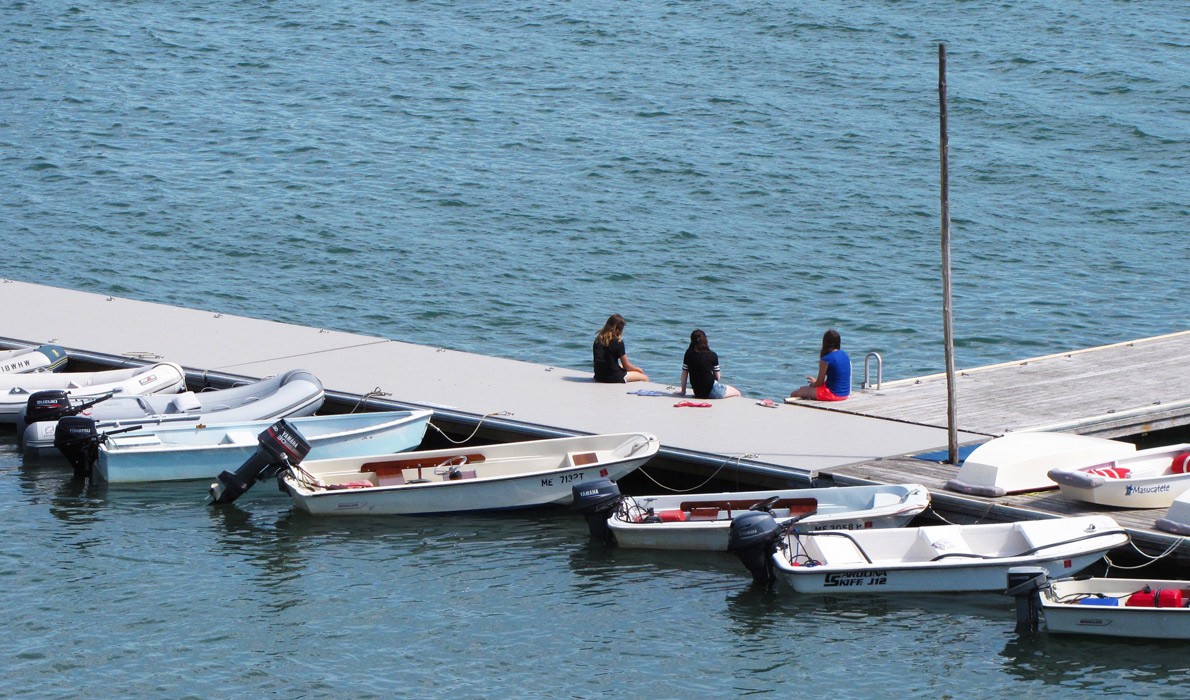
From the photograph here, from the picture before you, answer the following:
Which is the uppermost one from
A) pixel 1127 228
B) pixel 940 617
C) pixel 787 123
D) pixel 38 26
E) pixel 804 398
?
pixel 38 26

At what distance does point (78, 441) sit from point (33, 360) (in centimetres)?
336

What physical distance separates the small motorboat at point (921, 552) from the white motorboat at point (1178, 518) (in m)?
0.34

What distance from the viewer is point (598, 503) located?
15.1 metres

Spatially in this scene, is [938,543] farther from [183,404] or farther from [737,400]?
[183,404]

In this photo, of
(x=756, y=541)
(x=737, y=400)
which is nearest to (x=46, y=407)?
(x=737, y=400)

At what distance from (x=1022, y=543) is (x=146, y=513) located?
820 centimetres

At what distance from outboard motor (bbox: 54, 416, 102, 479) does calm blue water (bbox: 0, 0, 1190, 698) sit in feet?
1.36

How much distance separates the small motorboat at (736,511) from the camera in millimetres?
14453

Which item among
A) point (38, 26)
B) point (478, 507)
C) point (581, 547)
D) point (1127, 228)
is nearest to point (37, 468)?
point (478, 507)

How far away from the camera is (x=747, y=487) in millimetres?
16203

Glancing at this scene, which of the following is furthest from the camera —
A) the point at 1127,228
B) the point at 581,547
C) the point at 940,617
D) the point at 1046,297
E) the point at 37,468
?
the point at 1127,228

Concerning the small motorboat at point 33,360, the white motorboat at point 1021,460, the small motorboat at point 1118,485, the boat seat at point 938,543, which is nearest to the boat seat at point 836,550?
the boat seat at point 938,543

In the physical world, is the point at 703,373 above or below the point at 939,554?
above

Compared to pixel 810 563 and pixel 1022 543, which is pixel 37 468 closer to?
pixel 810 563
